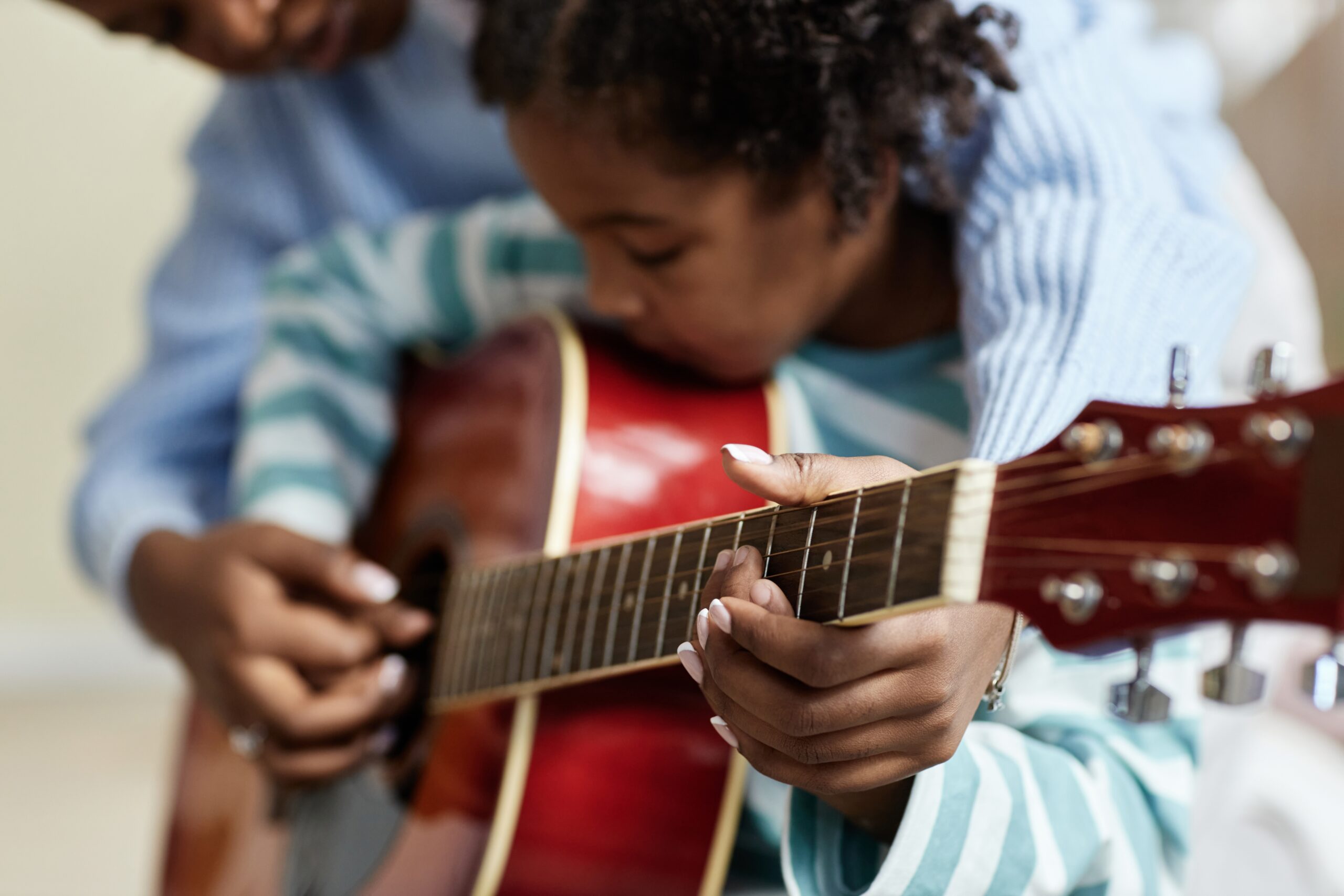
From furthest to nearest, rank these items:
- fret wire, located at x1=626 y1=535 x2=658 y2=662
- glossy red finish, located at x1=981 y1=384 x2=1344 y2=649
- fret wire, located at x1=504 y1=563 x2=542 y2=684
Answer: fret wire, located at x1=504 y1=563 x2=542 y2=684 → fret wire, located at x1=626 y1=535 x2=658 y2=662 → glossy red finish, located at x1=981 y1=384 x2=1344 y2=649

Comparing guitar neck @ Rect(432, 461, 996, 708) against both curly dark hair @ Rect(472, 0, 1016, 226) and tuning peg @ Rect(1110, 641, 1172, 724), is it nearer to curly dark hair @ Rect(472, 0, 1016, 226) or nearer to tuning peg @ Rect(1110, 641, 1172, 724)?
tuning peg @ Rect(1110, 641, 1172, 724)

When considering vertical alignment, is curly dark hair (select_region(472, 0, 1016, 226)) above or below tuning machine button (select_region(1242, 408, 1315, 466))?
below

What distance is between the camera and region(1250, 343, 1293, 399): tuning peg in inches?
13.0

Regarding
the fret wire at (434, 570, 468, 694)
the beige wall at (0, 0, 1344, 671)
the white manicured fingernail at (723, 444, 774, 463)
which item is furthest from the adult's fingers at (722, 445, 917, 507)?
the beige wall at (0, 0, 1344, 671)

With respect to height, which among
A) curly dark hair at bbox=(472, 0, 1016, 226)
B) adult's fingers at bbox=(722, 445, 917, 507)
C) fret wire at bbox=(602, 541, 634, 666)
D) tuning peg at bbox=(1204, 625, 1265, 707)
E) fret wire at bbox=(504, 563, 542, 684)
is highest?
curly dark hair at bbox=(472, 0, 1016, 226)

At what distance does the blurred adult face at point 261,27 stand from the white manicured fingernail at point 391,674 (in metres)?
0.46

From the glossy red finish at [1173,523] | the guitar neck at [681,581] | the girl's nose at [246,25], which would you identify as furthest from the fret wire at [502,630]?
the girl's nose at [246,25]

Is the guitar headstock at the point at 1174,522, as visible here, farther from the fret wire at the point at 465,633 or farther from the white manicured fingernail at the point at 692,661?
the fret wire at the point at 465,633

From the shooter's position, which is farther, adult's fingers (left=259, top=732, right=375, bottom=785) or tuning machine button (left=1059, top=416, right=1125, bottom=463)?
adult's fingers (left=259, top=732, right=375, bottom=785)

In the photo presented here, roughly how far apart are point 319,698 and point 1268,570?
24.1 inches

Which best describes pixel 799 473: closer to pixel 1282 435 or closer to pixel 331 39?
pixel 1282 435

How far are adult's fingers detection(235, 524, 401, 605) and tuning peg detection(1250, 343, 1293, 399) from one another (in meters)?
0.58

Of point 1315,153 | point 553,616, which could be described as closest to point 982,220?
point 553,616

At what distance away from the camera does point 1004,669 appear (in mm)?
425
